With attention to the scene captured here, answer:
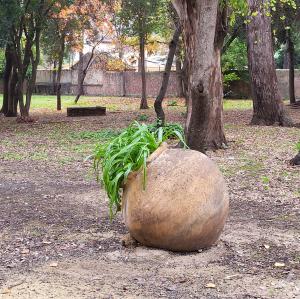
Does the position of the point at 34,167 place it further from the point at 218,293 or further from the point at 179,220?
the point at 218,293

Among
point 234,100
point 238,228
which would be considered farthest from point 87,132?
point 234,100

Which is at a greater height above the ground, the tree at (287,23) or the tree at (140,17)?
the tree at (140,17)

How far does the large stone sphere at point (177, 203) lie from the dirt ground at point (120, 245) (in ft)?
0.56

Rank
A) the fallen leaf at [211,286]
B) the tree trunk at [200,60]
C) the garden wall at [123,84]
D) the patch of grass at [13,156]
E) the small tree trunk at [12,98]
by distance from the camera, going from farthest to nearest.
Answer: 1. the garden wall at [123,84]
2. the small tree trunk at [12,98]
3. the patch of grass at [13,156]
4. the tree trunk at [200,60]
5. the fallen leaf at [211,286]

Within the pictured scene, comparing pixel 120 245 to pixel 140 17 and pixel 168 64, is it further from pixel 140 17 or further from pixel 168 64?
Answer: pixel 140 17

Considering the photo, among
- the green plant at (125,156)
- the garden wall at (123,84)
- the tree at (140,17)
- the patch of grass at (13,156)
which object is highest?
the tree at (140,17)

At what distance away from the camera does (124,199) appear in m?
5.35

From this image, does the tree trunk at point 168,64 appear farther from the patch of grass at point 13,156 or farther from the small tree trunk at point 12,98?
the small tree trunk at point 12,98

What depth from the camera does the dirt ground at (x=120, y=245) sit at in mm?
4320

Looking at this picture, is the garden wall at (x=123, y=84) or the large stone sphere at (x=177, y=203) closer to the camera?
the large stone sphere at (x=177, y=203)

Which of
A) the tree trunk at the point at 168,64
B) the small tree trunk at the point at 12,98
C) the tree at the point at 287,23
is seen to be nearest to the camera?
the tree trunk at the point at 168,64

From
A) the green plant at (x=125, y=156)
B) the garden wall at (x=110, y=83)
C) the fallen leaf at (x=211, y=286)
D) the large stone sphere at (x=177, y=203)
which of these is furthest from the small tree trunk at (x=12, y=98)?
the fallen leaf at (x=211, y=286)

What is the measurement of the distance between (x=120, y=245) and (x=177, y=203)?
809 mm

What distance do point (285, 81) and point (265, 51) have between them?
63.7 feet
